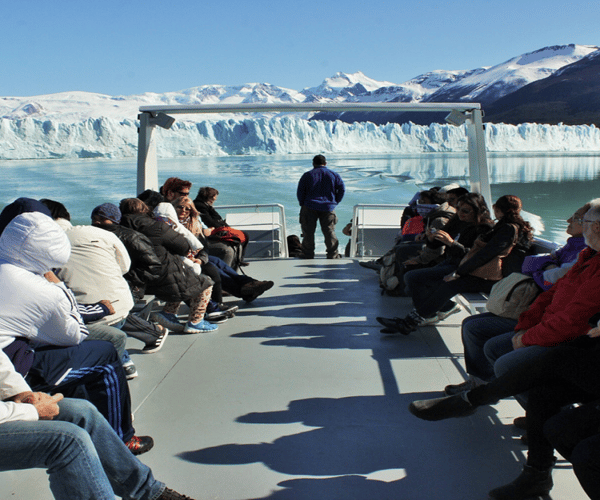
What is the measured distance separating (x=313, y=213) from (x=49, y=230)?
15.2ft

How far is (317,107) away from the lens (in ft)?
14.5

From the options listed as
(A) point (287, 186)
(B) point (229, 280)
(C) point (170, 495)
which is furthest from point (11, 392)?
(A) point (287, 186)

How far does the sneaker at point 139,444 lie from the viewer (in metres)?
1.81

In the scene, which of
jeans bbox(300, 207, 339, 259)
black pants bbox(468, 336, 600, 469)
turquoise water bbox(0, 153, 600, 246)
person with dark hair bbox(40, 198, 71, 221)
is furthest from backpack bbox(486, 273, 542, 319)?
turquoise water bbox(0, 153, 600, 246)

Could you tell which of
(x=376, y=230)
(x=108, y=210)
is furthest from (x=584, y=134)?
(x=108, y=210)

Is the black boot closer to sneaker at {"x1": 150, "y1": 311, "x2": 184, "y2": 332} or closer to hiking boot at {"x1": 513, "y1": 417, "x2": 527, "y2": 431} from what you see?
hiking boot at {"x1": 513, "y1": 417, "x2": 527, "y2": 431}

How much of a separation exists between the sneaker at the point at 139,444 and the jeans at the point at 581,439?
4.64ft

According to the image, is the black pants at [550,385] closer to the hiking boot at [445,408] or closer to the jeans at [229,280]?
the hiking boot at [445,408]

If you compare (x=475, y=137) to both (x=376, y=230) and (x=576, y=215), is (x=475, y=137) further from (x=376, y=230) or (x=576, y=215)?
(x=576, y=215)

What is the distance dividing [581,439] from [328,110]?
366cm

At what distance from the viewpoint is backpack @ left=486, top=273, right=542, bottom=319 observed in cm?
206

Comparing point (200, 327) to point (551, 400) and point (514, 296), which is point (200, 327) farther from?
point (551, 400)

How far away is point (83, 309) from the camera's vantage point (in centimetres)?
209

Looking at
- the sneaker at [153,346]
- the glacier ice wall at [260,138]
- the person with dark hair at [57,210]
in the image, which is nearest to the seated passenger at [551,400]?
the sneaker at [153,346]
